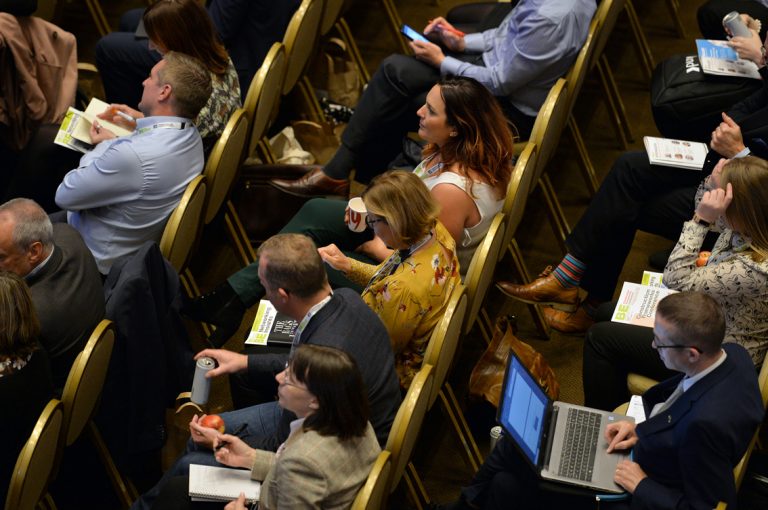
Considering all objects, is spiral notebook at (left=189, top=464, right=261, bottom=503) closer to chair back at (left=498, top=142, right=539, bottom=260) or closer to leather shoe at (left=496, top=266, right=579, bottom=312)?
chair back at (left=498, top=142, right=539, bottom=260)

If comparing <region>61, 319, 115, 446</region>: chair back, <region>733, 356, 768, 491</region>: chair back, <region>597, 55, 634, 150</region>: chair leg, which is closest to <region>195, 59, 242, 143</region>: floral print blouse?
<region>61, 319, 115, 446</region>: chair back

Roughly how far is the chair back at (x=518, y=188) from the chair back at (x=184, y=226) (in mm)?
1180

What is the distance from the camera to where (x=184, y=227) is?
13.6ft

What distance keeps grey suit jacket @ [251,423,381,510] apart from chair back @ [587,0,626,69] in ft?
9.01

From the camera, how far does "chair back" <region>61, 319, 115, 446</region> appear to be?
11.3 feet

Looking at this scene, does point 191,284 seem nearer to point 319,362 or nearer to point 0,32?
Answer: point 0,32

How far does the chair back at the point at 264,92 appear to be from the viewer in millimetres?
4738

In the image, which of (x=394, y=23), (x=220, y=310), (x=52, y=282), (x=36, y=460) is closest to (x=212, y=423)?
(x=36, y=460)

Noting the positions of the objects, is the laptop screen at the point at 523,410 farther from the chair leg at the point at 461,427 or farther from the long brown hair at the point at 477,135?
the long brown hair at the point at 477,135

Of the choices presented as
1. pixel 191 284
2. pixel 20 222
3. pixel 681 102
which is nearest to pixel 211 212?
pixel 191 284

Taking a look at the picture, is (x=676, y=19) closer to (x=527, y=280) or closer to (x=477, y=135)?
(x=527, y=280)

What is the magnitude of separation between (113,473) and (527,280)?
6.70ft

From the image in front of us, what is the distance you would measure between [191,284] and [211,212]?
0.39 meters

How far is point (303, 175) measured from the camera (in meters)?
4.99
